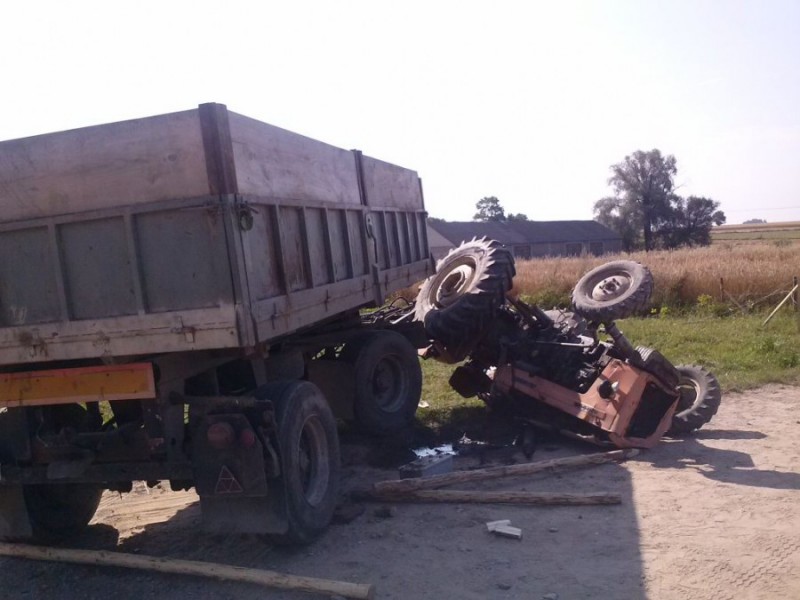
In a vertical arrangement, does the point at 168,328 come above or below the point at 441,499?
above

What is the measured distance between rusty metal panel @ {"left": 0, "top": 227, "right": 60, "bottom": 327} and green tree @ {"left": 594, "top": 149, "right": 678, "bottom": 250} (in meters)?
61.7

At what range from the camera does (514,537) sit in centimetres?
566

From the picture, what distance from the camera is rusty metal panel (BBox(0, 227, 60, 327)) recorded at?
502 cm

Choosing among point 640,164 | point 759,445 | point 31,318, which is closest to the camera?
point 31,318

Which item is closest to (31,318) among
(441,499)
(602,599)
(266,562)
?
(266,562)

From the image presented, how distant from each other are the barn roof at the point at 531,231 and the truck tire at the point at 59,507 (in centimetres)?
4799

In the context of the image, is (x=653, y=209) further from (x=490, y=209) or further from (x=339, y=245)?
(x=339, y=245)

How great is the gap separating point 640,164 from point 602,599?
64.3 metres

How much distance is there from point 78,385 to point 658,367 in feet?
17.5

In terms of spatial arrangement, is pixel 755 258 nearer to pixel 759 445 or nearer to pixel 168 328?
pixel 759 445

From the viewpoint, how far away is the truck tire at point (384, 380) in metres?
8.12

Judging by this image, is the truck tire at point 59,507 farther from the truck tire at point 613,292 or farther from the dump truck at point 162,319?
the truck tire at point 613,292

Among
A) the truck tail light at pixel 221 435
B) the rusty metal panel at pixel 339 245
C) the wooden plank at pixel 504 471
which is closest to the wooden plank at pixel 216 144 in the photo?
the truck tail light at pixel 221 435

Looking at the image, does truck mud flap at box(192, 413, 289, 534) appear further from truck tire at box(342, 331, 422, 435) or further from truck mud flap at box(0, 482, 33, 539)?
→ truck tire at box(342, 331, 422, 435)
